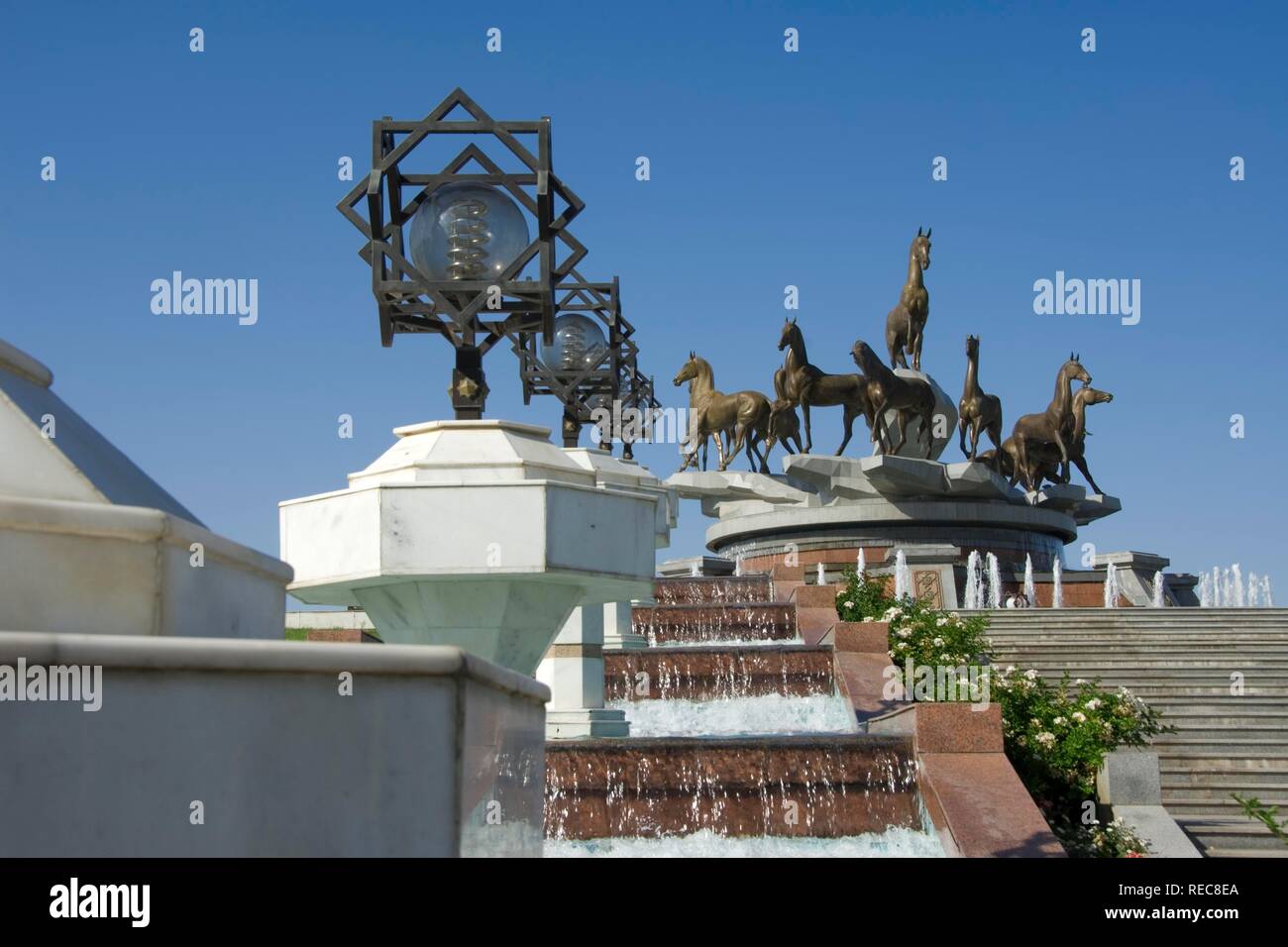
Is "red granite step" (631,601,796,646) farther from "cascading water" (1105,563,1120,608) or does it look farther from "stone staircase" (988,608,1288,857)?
"cascading water" (1105,563,1120,608)

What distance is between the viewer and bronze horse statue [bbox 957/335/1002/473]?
33031 mm

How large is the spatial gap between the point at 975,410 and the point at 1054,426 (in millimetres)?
2061

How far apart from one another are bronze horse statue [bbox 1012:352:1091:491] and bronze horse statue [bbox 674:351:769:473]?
242 inches

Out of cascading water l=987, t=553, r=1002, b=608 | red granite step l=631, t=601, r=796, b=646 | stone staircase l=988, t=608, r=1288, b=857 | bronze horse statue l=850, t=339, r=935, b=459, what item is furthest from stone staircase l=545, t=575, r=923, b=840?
bronze horse statue l=850, t=339, r=935, b=459

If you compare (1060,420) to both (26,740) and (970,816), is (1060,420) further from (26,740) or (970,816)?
(26,740)

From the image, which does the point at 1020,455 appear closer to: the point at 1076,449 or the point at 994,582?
the point at 1076,449

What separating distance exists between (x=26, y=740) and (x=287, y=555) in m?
2.14

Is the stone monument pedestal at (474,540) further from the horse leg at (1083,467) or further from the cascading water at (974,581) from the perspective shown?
the horse leg at (1083,467)

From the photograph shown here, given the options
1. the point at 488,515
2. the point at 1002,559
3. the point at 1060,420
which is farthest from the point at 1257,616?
the point at 488,515

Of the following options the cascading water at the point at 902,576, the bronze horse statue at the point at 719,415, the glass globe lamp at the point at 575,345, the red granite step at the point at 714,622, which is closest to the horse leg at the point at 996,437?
the bronze horse statue at the point at 719,415

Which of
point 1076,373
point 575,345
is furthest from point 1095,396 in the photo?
point 575,345

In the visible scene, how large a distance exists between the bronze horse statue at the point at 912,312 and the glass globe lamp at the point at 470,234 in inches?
1119

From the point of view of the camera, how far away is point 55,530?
2.14 m

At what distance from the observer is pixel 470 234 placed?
189 inches
